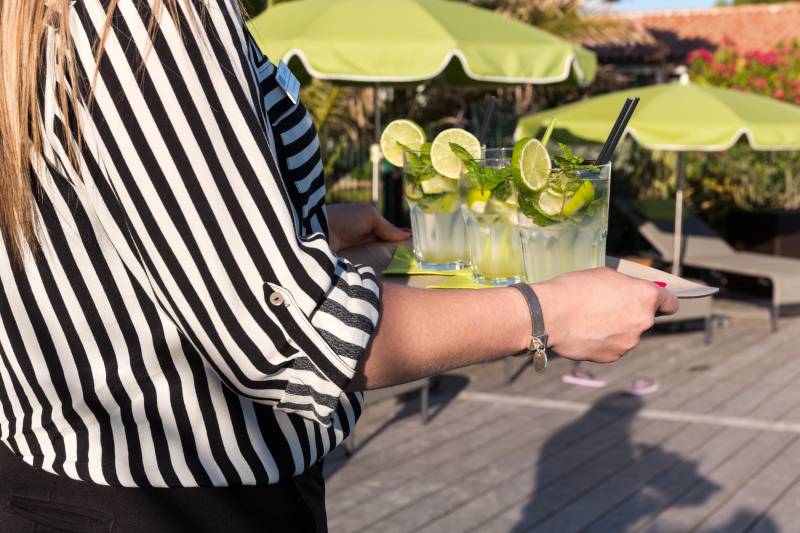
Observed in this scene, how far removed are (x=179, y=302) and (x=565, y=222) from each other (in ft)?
2.30

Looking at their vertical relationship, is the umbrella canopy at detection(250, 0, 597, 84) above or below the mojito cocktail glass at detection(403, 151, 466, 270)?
above

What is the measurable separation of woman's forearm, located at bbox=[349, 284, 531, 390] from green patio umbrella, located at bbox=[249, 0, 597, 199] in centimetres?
413

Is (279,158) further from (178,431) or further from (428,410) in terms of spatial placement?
(428,410)

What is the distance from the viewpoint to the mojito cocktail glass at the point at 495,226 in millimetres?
1535

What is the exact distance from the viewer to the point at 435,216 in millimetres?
1796

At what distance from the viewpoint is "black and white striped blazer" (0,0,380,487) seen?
0.89 m

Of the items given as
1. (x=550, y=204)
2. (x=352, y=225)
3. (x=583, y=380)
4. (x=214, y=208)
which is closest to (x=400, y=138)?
(x=352, y=225)

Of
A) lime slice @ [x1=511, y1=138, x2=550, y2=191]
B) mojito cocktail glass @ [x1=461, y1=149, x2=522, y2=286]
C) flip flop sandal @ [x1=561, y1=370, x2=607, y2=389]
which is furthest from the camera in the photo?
flip flop sandal @ [x1=561, y1=370, x2=607, y2=389]

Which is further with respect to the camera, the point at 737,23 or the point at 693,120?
the point at 737,23

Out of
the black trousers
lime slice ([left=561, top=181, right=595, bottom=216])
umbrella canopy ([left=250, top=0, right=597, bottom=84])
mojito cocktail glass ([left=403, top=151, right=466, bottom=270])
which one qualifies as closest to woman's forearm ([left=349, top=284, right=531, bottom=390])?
the black trousers

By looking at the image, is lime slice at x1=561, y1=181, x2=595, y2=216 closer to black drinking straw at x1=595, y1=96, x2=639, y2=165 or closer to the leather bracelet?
black drinking straw at x1=595, y1=96, x2=639, y2=165

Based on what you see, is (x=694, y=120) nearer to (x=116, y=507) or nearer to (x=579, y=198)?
(x=579, y=198)

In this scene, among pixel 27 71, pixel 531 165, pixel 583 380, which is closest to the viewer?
pixel 27 71

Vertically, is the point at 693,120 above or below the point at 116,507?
above
